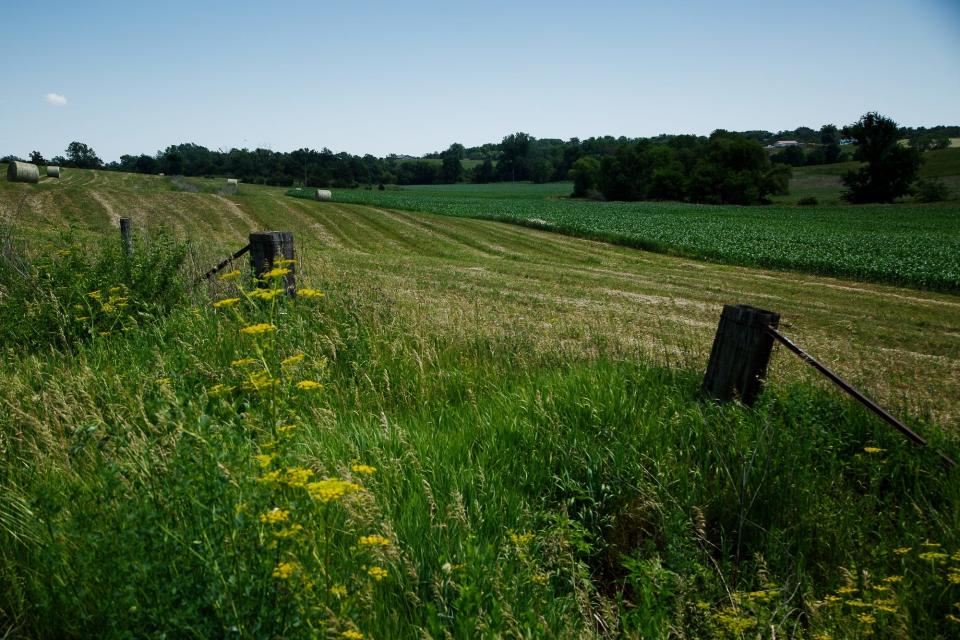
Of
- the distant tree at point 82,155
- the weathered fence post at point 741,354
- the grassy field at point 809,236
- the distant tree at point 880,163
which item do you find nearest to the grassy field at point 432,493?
the weathered fence post at point 741,354

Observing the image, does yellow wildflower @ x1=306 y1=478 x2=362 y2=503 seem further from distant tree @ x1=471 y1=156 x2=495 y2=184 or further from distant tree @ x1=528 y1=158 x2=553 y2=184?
distant tree @ x1=471 y1=156 x2=495 y2=184

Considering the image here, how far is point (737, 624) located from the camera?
8.81 ft

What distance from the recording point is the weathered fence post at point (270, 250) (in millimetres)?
6996

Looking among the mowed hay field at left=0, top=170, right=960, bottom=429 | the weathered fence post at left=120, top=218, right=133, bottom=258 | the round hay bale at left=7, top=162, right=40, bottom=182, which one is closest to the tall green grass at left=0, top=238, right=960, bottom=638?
the mowed hay field at left=0, top=170, right=960, bottom=429

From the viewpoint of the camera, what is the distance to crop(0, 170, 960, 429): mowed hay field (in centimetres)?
852

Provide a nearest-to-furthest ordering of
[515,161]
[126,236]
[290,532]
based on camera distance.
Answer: [290,532]
[126,236]
[515,161]

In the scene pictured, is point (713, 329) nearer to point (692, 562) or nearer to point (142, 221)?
point (692, 562)

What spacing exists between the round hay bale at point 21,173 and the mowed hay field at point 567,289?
3091 millimetres

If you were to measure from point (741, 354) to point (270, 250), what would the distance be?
5.11 meters

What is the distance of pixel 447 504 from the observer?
10.1 ft

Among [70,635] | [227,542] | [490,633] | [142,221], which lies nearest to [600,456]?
[490,633]

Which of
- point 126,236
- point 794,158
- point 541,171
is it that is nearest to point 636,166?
point 794,158

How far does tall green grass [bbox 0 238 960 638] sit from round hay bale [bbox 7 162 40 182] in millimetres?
42264

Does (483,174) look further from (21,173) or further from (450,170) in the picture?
(21,173)
